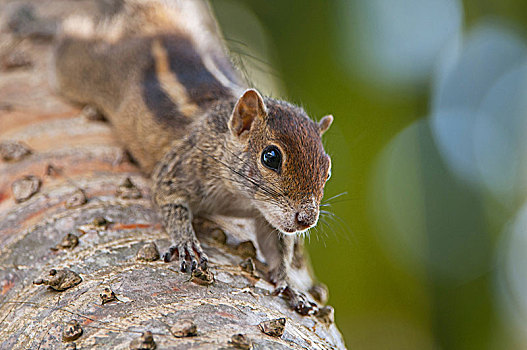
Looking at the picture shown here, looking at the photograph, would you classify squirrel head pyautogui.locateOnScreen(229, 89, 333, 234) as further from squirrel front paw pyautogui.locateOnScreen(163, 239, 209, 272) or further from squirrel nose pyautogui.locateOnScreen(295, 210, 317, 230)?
squirrel front paw pyautogui.locateOnScreen(163, 239, 209, 272)

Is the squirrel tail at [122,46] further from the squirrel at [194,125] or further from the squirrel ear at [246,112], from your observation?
the squirrel ear at [246,112]

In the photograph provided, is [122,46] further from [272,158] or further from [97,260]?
[97,260]

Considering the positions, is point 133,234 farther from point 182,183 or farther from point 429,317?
point 429,317

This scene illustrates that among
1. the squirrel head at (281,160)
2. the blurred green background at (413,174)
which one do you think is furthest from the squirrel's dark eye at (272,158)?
the blurred green background at (413,174)

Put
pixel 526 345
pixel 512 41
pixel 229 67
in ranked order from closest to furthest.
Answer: pixel 229 67
pixel 526 345
pixel 512 41

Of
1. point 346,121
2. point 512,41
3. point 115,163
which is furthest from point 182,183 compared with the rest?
point 512,41
